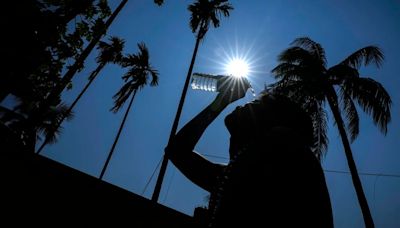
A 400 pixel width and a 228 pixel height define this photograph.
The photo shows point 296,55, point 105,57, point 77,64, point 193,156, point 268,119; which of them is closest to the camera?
point 268,119

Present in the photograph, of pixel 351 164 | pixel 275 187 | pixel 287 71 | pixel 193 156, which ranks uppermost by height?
pixel 287 71

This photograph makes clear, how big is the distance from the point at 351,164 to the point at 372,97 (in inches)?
137

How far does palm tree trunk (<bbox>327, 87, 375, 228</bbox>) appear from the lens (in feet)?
27.7

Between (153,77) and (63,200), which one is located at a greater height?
(153,77)

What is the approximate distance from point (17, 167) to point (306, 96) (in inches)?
494

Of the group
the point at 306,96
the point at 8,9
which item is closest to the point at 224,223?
the point at 8,9

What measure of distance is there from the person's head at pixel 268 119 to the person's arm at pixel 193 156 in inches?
14.4

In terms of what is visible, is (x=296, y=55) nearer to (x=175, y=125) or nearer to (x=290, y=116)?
(x=175, y=125)

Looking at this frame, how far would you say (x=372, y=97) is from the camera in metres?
10.4

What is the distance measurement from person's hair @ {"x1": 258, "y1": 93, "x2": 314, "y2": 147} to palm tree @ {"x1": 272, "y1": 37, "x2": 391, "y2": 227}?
9.51 m

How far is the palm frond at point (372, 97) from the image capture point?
9.90 metres

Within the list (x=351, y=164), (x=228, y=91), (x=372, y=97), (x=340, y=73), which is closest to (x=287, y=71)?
(x=340, y=73)

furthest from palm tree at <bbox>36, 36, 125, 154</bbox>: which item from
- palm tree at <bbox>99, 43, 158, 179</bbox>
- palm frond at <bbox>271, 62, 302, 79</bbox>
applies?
palm frond at <bbox>271, 62, 302, 79</bbox>

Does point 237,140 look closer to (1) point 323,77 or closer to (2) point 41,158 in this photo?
(2) point 41,158
